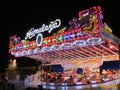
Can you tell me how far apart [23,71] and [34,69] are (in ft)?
6.91

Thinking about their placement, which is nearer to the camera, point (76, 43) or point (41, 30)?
point (76, 43)

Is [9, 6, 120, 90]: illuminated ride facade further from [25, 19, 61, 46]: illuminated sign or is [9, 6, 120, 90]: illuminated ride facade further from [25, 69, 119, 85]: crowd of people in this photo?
[25, 69, 119, 85]: crowd of people

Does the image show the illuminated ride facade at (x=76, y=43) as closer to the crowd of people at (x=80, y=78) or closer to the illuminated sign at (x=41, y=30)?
the illuminated sign at (x=41, y=30)

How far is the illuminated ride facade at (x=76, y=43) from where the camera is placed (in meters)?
17.6

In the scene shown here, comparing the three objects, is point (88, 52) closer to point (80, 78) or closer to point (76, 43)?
point (80, 78)

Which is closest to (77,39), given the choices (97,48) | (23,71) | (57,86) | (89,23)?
(89,23)

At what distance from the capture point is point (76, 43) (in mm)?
19203

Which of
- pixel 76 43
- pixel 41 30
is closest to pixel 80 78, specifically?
pixel 76 43

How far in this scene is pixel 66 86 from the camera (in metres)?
19.7

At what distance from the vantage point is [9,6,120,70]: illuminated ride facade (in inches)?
692

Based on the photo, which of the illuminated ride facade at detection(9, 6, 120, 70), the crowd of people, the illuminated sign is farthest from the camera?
the illuminated sign

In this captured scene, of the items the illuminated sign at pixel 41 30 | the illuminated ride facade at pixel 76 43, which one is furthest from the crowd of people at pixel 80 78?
the illuminated sign at pixel 41 30

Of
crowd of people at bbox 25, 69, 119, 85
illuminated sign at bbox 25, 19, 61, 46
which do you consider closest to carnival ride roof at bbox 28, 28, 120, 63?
illuminated sign at bbox 25, 19, 61, 46

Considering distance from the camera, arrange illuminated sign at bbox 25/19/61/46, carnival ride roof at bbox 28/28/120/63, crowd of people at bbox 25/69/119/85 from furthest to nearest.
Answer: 1. illuminated sign at bbox 25/19/61/46
2. carnival ride roof at bbox 28/28/120/63
3. crowd of people at bbox 25/69/119/85
